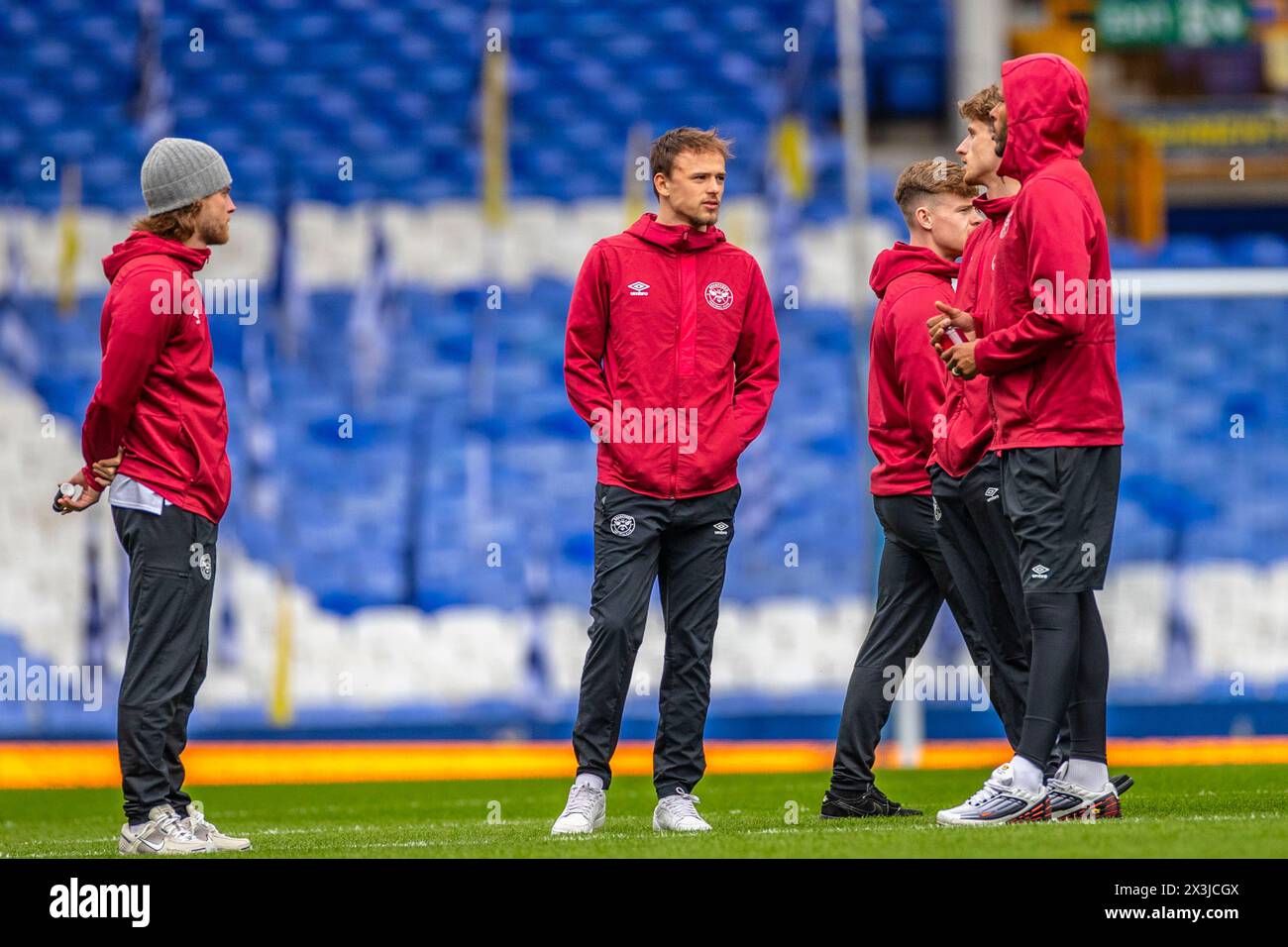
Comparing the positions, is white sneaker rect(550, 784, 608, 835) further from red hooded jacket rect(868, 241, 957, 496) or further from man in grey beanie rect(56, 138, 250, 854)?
red hooded jacket rect(868, 241, 957, 496)

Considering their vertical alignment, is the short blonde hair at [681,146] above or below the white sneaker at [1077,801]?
above

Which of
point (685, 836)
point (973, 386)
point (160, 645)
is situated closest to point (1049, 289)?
point (973, 386)

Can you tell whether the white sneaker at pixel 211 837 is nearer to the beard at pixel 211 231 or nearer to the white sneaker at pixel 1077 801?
the beard at pixel 211 231

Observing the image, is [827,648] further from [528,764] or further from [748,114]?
[748,114]

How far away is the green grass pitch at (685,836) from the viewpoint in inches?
155

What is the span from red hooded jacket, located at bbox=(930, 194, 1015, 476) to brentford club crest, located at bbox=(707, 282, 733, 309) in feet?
A: 2.00

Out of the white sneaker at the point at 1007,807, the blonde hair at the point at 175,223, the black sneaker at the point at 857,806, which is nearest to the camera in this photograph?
the white sneaker at the point at 1007,807

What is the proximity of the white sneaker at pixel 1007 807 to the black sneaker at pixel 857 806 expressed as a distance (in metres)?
0.73

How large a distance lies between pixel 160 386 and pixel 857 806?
2.22 m

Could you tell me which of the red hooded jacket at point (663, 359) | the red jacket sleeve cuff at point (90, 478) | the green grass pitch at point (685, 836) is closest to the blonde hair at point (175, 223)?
the red jacket sleeve cuff at point (90, 478)
